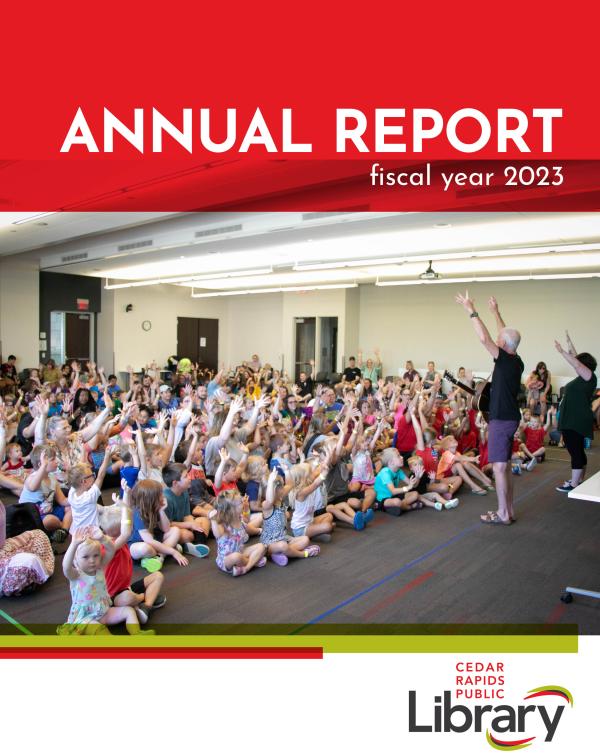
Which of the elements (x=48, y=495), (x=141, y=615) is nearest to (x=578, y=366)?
(x=141, y=615)

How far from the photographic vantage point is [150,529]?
4359 millimetres

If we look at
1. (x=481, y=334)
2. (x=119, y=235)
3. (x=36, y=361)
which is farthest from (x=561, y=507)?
(x=36, y=361)

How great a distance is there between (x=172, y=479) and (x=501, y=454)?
2.94 m

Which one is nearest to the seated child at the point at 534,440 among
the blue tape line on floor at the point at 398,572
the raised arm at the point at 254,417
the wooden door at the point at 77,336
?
the blue tape line on floor at the point at 398,572

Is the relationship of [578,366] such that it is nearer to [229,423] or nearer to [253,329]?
[229,423]

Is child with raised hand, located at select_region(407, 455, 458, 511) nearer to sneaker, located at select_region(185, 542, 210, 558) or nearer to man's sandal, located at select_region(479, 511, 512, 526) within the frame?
man's sandal, located at select_region(479, 511, 512, 526)

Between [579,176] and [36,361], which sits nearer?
[579,176]

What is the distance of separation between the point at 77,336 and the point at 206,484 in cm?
1226

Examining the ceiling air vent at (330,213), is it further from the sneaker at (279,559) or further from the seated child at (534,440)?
the sneaker at (279,559)

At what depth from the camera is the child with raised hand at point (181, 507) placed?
4.70 m

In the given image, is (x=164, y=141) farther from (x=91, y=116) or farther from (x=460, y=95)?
(x=460, y=95)

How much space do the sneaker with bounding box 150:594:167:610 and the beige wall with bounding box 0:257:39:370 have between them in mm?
12206

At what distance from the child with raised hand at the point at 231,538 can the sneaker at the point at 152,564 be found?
43 centimetres

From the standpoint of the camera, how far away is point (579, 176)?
5422mm
